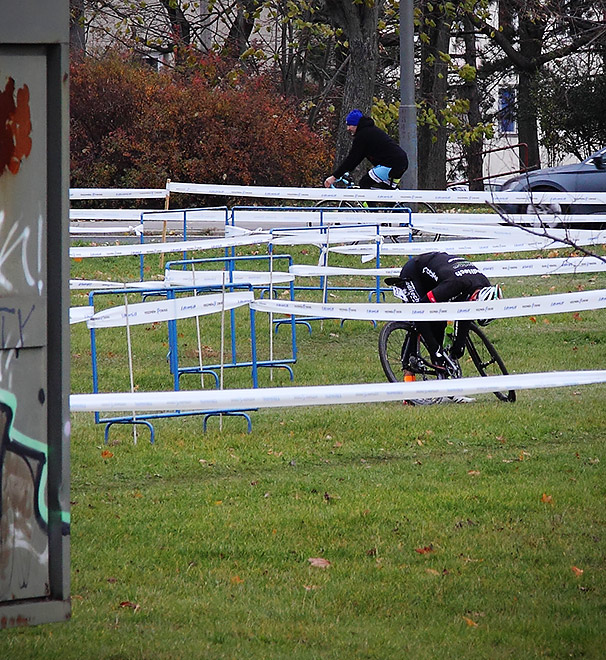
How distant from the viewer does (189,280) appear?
10.4 metres

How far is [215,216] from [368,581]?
37.0 feet

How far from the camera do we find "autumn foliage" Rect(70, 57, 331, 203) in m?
23.0

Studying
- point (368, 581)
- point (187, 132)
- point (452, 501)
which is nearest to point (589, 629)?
point (368, 581)

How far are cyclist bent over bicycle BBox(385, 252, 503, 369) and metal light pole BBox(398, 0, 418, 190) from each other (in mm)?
8156

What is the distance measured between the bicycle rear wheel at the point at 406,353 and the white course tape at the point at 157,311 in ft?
6.46

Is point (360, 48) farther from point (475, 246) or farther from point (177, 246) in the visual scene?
point (177, 246)

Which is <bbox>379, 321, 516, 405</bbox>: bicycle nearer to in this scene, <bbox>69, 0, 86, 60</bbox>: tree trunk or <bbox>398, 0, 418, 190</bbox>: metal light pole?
<bbox>398, 0, 418, 190</bbox>: metal light pole

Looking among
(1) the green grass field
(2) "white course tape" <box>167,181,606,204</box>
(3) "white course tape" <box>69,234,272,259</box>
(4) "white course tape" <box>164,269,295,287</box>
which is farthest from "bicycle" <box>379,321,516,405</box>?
(2) "white course tape" <box>167,181,606,204</box>

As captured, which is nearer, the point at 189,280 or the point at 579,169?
the point at 189,280

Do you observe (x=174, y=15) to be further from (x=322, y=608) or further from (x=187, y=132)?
(x=322, y=608)

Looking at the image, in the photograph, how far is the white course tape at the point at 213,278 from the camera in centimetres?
1009

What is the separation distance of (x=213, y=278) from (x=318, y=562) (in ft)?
17.2

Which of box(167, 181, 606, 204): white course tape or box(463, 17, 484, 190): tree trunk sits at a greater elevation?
box(463, 17, 484, 190): tree trunk

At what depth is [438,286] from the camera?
945 cm
